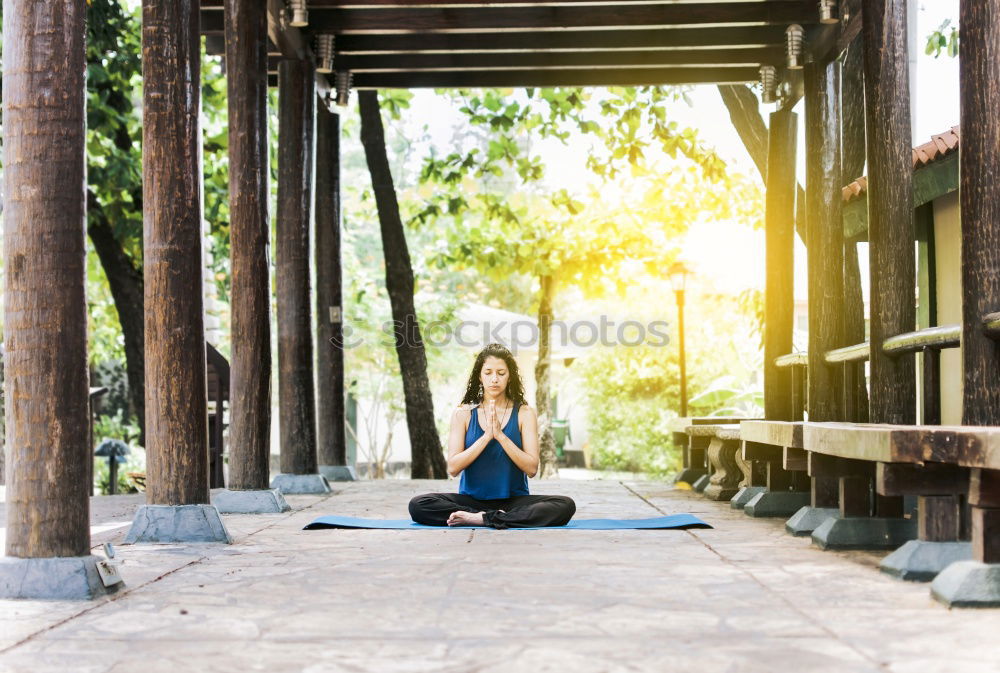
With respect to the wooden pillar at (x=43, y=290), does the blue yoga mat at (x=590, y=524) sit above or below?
below

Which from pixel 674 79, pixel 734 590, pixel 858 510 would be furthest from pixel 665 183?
pixel 734 590

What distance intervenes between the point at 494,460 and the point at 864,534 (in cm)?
244

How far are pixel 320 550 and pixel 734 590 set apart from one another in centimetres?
232

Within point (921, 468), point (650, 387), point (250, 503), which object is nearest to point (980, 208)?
point (921, 468)

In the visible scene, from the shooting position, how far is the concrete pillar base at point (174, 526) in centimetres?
640

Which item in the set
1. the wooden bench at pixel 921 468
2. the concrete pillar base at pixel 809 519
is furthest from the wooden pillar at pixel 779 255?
the wooden bench at pixel 921 468

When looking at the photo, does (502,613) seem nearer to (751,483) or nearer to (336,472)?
(751,483)

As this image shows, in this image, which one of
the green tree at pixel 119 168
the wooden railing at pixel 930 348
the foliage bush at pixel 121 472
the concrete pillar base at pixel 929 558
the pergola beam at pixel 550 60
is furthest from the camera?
the foliage bush at pixel 121 472

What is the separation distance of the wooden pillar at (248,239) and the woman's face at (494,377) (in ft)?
6.33

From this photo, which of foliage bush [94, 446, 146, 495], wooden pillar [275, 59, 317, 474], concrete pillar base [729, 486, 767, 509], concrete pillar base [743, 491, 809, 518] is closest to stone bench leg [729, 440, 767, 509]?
concrete pillar base [729, 486, 767, 509]

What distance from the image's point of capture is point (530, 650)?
3523mm

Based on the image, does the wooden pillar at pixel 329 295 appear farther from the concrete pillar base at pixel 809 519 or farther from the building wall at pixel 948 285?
Answer: the concrete pillar base at pixel 809 519

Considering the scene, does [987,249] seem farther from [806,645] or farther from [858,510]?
[806,645]

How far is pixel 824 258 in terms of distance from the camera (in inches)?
315
